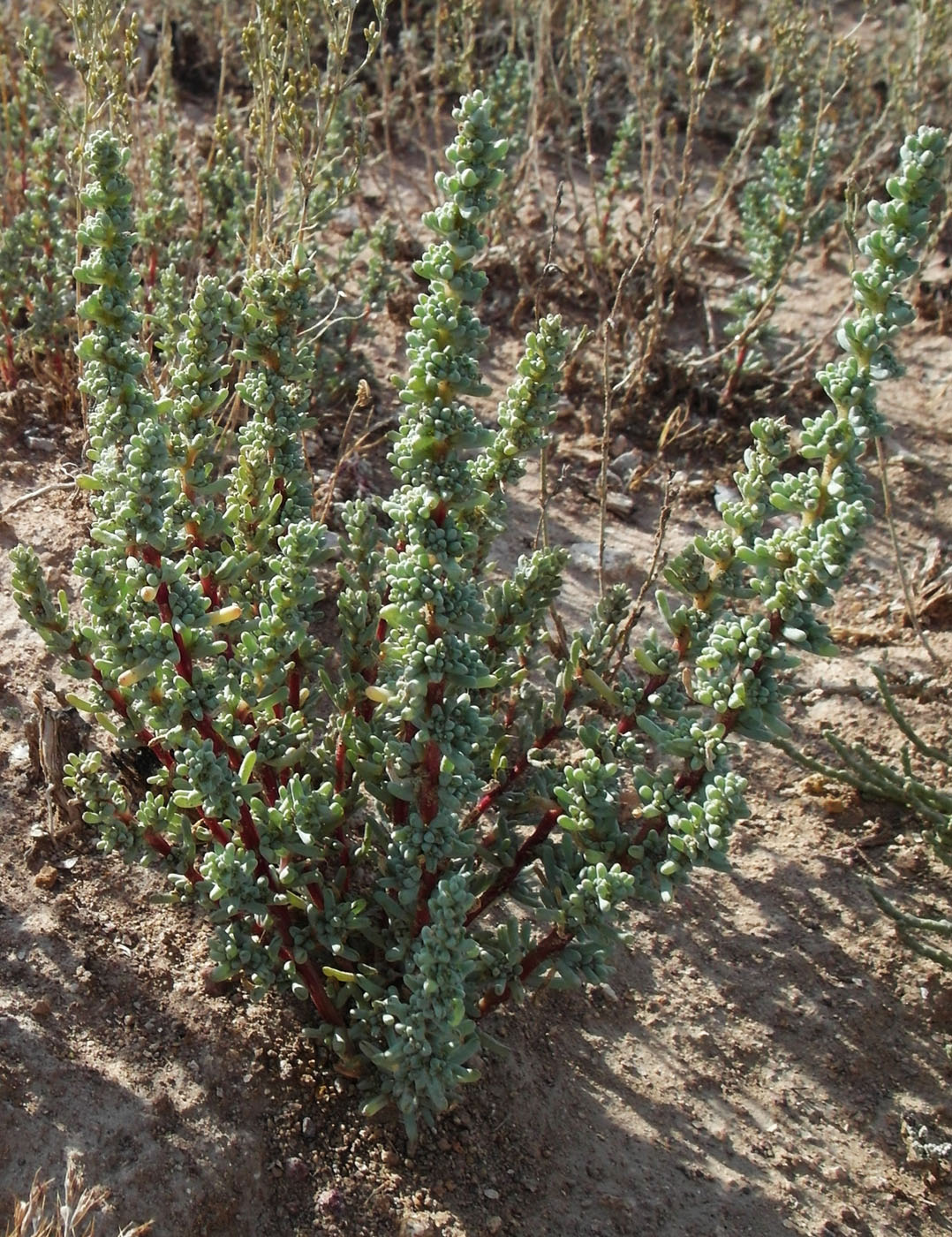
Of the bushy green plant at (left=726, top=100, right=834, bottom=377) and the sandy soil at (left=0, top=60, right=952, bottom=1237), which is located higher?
the bushy green plant at (left=726, top=100, right=834, bottom=377)

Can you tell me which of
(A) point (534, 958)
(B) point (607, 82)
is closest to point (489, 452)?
(A) point (534, 958)

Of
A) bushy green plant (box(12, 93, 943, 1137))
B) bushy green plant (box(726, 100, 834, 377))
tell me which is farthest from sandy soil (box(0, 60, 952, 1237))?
bushy green plant (box(726, 100, 834, 377))

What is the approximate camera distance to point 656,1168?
280cm

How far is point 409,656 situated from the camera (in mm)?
2252

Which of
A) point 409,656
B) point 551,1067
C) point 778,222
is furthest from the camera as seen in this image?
point 778,222

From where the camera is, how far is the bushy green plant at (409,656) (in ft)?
7.04

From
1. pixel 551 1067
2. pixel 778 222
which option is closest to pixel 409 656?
pixel 551 1067

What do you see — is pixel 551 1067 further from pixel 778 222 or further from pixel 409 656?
pixel 778 222

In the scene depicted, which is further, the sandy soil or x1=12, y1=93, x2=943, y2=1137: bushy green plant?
the sandy soil

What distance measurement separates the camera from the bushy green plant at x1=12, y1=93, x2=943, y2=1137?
2.15 meters

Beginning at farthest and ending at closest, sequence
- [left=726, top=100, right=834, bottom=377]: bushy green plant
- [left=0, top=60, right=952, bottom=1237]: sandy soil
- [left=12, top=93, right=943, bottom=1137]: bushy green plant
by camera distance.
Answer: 1. [left=726, top=100, right=834, bottom=377]: bushy green plant
2. [left=0, top=60, right=952, bottom=1237]: sandy soil
3. [left=12, top=93, right=943, bottom=1137]: bushy green plant

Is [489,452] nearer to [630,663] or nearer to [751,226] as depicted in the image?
[630,663]

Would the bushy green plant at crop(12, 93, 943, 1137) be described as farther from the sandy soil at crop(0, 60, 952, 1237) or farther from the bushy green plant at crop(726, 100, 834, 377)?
the bushy green plant at crop(726, 100, 834, 377)

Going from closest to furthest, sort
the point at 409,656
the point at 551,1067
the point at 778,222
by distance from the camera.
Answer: the point at 409,656, the point at 551,1067, the point at 778,222
